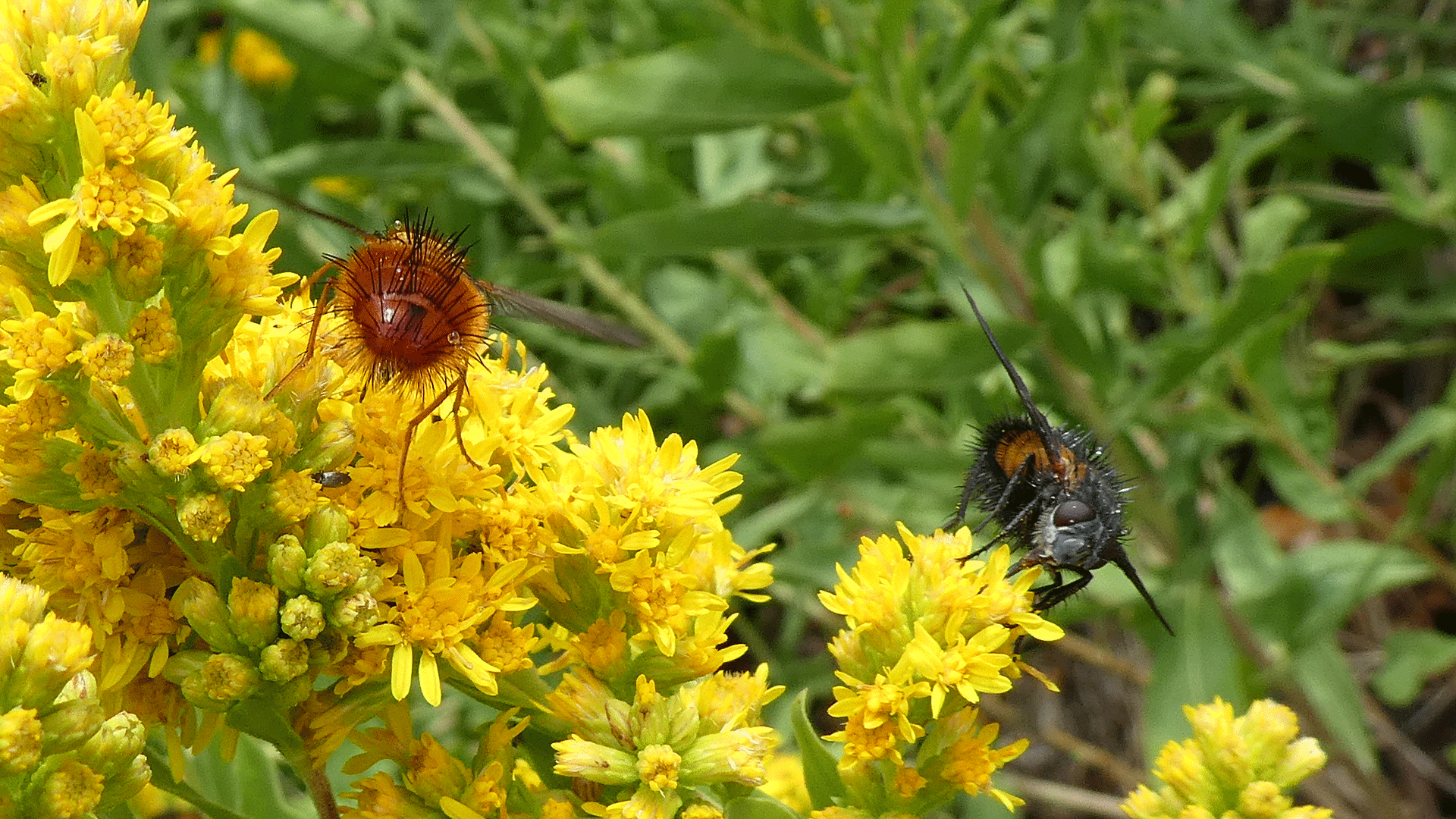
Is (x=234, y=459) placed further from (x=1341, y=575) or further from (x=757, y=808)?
(x=1341, y=575)

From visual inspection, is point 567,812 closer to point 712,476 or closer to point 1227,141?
point 712,476

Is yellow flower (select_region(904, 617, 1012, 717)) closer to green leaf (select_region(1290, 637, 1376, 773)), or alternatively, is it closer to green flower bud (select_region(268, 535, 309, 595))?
green flower bud (select_region(268, 535, 309, 595))

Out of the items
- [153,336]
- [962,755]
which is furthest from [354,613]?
[962,755]

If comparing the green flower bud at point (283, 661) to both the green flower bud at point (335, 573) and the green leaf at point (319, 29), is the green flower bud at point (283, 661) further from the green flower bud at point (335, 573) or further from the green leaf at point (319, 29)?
the green leaf at point (319, 29)

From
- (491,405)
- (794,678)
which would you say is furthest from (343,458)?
(794,678)

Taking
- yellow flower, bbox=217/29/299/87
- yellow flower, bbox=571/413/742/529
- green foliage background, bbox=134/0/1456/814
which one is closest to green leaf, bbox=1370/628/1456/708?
green foliage background, bbox=134/0/1456/814

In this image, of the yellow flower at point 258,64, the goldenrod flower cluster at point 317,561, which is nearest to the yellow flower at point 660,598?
the goldenrod flower cluster at point 317,561

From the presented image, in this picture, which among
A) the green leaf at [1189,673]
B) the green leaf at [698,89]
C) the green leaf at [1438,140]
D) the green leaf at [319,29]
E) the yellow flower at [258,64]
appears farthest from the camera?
the yellow flower at [258,64]
